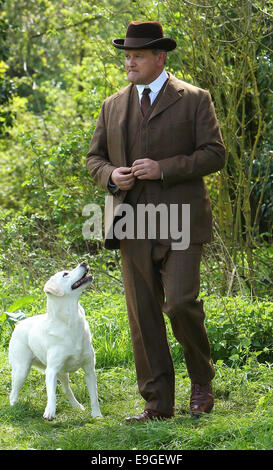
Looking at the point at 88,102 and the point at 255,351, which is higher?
the point at 88,102

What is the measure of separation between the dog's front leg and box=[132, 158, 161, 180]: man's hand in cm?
143

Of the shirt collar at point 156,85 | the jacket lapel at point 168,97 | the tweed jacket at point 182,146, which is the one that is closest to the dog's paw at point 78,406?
the tweed jacket at point 182,146

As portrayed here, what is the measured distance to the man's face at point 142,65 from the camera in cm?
493

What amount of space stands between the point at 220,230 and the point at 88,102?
2.84 meters

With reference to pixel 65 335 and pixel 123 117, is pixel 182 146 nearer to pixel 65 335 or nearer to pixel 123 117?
pixel 123 117

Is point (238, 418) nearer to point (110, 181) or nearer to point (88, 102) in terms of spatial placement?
point (110, 181)

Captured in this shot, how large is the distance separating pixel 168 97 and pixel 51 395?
201cm

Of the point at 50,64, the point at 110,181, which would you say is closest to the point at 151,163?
the point at 110,181

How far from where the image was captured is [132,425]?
498 cm

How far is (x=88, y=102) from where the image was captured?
10.1 m

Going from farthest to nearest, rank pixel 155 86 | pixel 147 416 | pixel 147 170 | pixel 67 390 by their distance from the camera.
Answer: pixel 67 390 → pixel 147 416 → pixel 155 86 → pixel 147 170

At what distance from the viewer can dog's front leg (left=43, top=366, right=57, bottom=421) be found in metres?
5.23

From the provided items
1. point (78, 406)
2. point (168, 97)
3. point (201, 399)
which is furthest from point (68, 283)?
point (168, 97)

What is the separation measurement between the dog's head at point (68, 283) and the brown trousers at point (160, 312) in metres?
0.31
